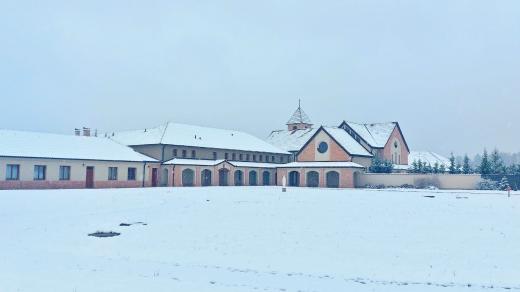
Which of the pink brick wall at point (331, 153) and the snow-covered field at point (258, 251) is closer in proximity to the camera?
the snow-covered field at point (258, 251)

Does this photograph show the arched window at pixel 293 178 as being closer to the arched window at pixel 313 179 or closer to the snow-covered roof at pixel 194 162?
the arched window at pixel 313 179

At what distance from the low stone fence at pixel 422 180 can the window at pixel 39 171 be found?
33.2m

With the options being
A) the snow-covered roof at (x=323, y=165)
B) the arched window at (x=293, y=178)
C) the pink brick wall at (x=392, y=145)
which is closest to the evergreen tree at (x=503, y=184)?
the snow-covered roof at (x=323, y=165)

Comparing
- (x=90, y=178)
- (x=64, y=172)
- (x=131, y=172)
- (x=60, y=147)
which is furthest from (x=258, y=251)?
(x=131, y=172)

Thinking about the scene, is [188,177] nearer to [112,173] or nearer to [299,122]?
[112,173]

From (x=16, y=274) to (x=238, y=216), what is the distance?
11.2m

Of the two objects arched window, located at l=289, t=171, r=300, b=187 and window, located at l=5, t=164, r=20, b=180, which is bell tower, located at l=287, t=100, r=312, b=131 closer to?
arched window, located at l=289, t=171, r=300, b=187

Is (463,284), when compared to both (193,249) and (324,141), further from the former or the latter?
(324,141)

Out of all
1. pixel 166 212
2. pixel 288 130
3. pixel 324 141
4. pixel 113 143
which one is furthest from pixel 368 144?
pixel 166 212

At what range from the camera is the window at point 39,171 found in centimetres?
4084

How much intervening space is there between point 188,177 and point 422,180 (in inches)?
1009

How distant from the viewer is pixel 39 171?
4112cm

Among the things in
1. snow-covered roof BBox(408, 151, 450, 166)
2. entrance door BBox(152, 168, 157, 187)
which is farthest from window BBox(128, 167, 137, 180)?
snow-covered roof BBox(408, 151, 450, 166)

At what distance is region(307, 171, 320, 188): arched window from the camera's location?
188ft
